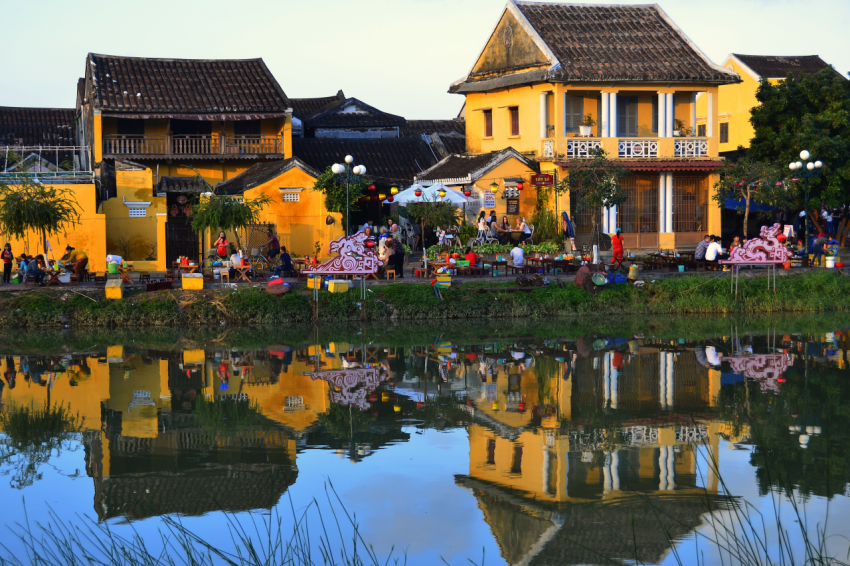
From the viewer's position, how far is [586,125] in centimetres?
2791

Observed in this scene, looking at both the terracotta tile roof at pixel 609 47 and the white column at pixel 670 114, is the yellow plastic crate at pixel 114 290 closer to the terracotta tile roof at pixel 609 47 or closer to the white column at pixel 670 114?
the terracotta tile roof at pixel 609 47

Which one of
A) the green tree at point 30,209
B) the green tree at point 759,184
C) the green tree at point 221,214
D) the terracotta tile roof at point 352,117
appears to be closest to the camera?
the green tree at point 30,209

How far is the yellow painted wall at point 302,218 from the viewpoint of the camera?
27016 mm

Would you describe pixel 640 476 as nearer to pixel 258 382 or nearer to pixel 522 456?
pixel 522 456

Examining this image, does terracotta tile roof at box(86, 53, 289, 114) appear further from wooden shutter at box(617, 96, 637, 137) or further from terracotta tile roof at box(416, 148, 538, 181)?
wooden shutter at box(617, 96, 637, 137)

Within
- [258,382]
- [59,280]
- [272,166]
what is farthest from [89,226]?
[258,382]

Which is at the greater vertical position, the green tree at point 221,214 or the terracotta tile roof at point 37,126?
the terracotta tile roof at point 37,126

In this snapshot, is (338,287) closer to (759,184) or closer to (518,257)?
(518,257)

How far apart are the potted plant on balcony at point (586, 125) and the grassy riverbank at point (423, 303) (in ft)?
24.0

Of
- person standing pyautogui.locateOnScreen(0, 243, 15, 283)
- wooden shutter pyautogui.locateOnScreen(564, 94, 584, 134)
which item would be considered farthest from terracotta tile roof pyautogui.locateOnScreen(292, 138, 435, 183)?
person standing pyautogui.locateOnScreen(0, 243, 15, 283)

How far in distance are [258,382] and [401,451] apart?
4413 millimetres

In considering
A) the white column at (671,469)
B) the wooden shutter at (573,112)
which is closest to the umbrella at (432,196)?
the wooden shutter at (573,112)

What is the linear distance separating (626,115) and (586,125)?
57.9 inches

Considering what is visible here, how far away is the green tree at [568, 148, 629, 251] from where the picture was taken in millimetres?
24406
